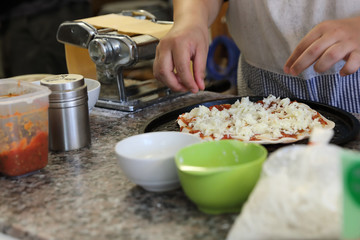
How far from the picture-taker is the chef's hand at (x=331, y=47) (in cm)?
128

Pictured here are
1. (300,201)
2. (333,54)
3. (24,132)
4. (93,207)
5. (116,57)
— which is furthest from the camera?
(116,57)

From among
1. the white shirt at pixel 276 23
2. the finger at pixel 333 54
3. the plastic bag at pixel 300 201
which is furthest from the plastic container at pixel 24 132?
the white shirt at pixel 276 23

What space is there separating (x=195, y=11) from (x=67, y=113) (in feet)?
1.98

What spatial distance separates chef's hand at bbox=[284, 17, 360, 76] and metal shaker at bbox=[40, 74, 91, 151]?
0.57m

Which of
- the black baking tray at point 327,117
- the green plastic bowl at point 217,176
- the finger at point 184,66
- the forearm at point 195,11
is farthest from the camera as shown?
the forearm at point 195,11

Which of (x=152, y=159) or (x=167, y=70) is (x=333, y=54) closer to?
(x=167, y=70)

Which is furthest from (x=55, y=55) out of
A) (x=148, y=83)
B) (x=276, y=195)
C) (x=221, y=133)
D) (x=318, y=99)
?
(x=276, y=195)

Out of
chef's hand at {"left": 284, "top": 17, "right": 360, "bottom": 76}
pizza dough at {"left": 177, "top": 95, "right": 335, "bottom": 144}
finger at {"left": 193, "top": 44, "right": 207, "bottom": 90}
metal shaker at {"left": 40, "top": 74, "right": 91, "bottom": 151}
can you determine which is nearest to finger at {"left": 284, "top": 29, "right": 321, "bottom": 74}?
chef's hand at {"left": 284, "top": 17, "right": 360, "bottom": 76}

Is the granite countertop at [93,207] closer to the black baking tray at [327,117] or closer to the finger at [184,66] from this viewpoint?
the black baking tray at [327,117]

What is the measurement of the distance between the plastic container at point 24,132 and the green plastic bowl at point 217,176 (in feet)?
1.28

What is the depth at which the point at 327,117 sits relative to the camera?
1.46 meters

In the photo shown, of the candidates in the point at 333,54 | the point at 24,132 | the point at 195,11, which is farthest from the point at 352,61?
the point at 24,132

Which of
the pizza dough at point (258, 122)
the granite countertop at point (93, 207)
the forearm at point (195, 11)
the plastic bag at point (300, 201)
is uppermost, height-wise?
the forearm at point (195, 11)

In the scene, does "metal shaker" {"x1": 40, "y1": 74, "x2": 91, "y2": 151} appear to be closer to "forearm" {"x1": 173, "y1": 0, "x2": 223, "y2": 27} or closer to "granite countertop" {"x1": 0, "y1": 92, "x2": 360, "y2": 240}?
"granite countertop" {"x1": 0, "y1": 92, "x2": 360, "y2": 240}
